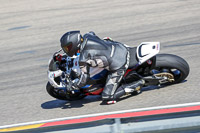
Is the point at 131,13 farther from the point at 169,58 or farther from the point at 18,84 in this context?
the point at 169,58

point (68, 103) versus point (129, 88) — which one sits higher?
point (129, 88)

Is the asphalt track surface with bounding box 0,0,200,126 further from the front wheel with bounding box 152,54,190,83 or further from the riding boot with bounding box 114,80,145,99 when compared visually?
the front wheel with bounding box 152,54,190,83

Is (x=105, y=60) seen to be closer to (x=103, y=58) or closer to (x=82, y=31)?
(x=103, y=58)

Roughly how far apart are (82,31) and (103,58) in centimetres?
723

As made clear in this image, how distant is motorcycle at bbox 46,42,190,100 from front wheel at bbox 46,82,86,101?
0.07 ft

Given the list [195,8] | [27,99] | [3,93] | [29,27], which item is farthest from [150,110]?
[29,27]

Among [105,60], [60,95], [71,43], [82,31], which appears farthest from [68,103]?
[82,31]

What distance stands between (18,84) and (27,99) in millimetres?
1120

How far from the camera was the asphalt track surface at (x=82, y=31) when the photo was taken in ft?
19.8

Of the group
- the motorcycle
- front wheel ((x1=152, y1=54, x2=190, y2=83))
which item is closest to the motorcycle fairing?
the motorcycle

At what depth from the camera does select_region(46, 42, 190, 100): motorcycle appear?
5902 mm

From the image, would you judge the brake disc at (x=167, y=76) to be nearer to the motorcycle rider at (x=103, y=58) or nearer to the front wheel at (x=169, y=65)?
the front wheel at (x=169, y=65)

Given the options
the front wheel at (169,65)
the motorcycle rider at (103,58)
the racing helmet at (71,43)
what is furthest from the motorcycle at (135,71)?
the racing helmet at (71,43)

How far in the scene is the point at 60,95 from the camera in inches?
251
